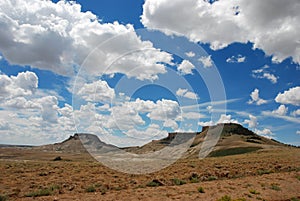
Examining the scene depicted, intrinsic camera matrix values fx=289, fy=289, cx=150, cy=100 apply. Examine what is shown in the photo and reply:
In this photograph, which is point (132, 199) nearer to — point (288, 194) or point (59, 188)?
point (59, 188)

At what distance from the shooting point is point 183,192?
18.2m

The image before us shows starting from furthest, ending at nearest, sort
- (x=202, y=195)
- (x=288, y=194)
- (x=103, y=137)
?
(x=103, y=137)
(x=288, y=194)
(x=202, y=195)

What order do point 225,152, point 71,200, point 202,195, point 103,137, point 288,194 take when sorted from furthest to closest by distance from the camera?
point 225,152 → point 103,137 → point 288,194 → point 202,195 → point 71,200

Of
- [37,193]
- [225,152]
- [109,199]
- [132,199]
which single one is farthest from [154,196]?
[225,152]

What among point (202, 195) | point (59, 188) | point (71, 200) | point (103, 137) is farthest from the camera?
point (103, 137)

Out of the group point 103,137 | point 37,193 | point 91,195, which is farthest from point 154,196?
point 103,137

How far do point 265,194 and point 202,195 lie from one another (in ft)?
13.8

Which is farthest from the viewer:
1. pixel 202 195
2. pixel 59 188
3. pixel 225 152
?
pixel 225 152

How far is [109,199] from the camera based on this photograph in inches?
645

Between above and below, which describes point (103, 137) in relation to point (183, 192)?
above

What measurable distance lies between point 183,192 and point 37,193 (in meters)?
9.19

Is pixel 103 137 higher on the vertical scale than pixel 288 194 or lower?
higher

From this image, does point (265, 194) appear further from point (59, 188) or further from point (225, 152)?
point (225, 152)

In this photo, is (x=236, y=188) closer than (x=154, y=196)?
No
